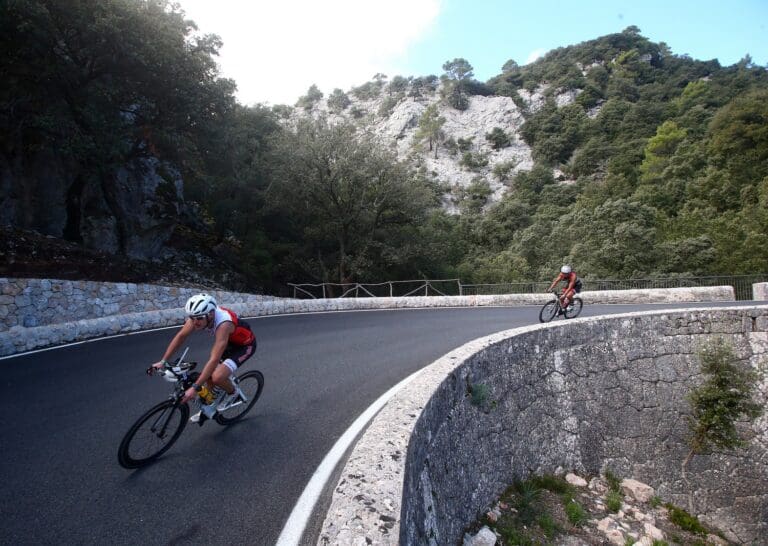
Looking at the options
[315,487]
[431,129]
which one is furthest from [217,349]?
[431,129]

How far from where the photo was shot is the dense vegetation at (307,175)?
1493 cm

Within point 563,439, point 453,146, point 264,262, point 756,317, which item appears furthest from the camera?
point 453,146

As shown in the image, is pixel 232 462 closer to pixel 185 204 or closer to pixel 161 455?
pixel 161 455

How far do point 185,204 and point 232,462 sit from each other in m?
26.9

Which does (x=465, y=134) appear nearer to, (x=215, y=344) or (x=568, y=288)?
(x=568, y=288)

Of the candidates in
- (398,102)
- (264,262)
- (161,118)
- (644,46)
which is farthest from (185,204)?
(644,46)

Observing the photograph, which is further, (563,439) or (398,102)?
(398,102)

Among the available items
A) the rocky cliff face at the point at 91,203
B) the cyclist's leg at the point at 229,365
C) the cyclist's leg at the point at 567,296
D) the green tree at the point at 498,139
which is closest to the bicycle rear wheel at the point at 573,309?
the cyclist's leg at the point at 567,296

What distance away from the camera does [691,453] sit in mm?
9602

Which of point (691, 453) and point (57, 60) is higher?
point (57, 60)

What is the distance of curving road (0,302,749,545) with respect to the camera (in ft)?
8.68

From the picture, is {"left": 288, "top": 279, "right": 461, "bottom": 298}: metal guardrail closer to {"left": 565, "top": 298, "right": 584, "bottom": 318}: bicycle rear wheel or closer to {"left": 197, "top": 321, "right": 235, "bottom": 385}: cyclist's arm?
{"left": 565, "top": 298, "right": 584, "bottom": 318}: bicycle rear wheel

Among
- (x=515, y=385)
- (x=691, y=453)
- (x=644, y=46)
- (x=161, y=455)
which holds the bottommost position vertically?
(x=691, y=453)

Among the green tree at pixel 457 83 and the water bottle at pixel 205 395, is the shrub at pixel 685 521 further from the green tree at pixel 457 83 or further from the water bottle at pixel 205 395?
the green tree at pixel 457 83
